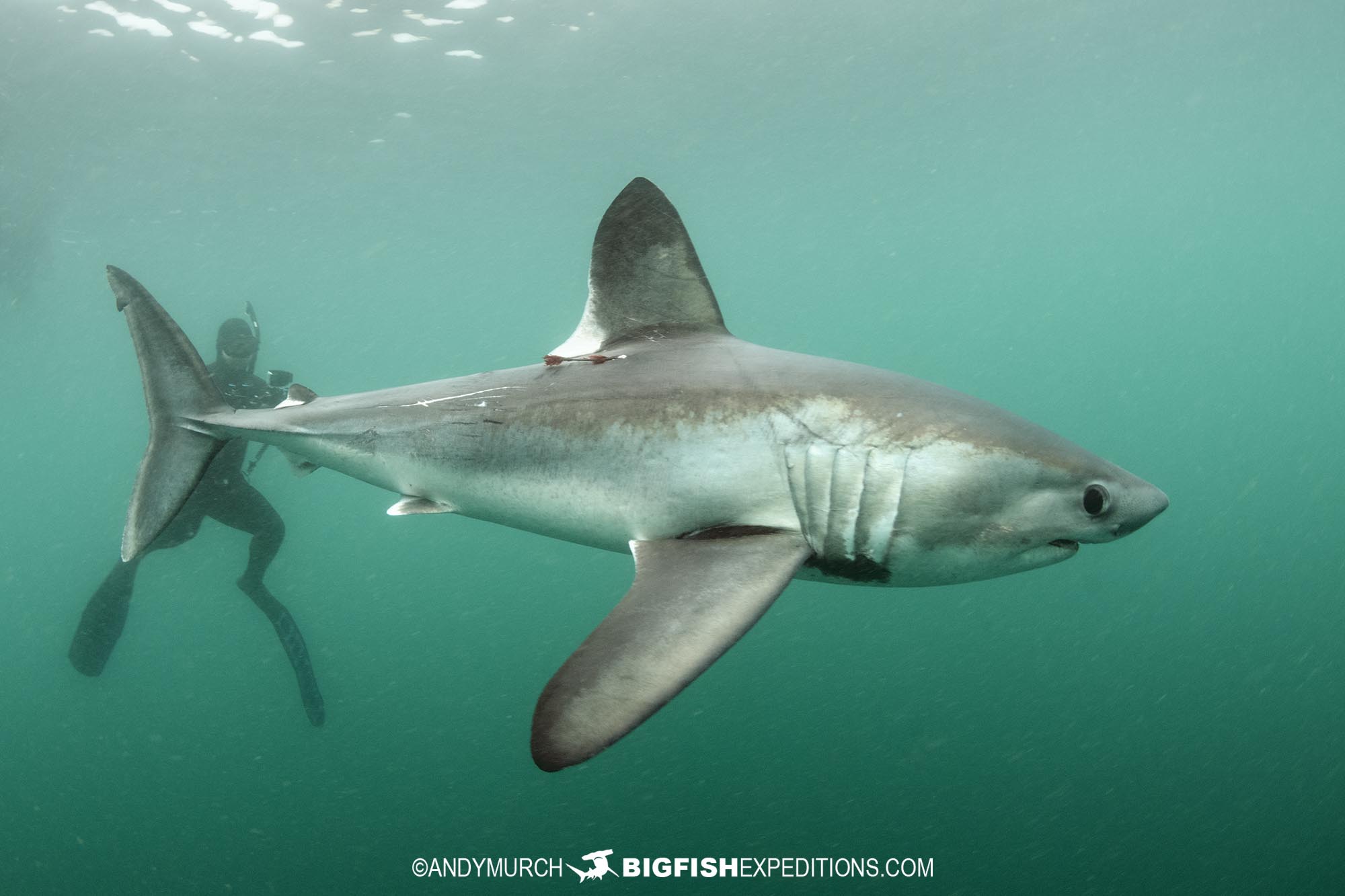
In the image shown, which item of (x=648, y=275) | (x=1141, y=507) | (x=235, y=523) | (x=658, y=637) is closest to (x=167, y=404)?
(x=648, y=275)

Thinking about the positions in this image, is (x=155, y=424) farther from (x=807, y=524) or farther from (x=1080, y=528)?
(x=1080, y=528)

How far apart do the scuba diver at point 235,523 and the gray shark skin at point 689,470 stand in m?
6.07

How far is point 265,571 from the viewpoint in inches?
402

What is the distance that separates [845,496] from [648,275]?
1.55 meters

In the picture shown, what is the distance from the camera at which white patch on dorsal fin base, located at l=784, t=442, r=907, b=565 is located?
256 centimetres

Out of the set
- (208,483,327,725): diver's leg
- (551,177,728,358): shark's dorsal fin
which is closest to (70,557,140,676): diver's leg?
(208,483,327,725): diver's leg

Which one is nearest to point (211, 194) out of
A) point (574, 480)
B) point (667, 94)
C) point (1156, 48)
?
point (667, 94)

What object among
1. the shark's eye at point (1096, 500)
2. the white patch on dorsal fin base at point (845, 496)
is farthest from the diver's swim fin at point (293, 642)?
the shark's eye at point (1096, 500)

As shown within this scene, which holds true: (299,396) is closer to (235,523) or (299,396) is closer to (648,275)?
(648,275)

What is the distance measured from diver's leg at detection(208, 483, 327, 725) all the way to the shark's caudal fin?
6295mm

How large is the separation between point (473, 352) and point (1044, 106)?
365 feet

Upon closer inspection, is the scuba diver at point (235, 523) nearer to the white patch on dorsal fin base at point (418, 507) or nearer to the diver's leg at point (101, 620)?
the diver's leg at point (101, 620)

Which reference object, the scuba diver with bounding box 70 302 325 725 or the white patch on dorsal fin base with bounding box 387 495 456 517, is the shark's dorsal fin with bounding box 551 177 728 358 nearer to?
the white patch on dorsal fin base with bounding box 387 495 456 517

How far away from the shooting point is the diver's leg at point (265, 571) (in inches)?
382
